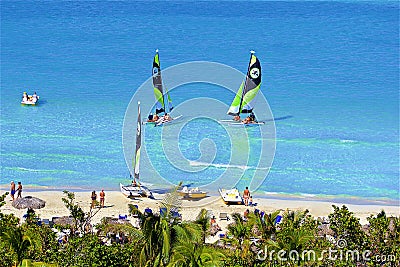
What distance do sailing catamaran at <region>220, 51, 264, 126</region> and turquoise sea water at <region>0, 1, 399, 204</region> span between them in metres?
1.45

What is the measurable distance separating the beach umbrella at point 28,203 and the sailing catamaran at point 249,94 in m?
15.0

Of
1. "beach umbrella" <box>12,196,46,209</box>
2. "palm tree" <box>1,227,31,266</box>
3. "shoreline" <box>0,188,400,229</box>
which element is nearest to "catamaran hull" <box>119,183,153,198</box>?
"shoreline" <box>0,188,400,229</box>

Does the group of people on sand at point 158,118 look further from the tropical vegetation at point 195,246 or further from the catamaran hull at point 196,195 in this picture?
the tropical vegetation at point 195,246

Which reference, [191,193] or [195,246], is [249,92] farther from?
[195,246]

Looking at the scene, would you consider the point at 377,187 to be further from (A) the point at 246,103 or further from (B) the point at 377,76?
(B) the point at 377,76

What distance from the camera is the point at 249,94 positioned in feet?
121

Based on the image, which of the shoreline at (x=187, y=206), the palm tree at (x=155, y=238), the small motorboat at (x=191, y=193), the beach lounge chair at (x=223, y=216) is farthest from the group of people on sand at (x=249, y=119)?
the palm tree at (x=155, y=238)

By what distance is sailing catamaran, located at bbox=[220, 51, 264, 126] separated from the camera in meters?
36.2

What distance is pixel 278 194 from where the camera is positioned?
1151 inches

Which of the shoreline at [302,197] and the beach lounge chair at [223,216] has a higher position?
the shoreline at [302,197]

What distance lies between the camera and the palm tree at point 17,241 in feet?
45.1

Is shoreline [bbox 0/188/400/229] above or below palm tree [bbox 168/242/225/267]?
above

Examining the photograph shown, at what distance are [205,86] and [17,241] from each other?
36.5m

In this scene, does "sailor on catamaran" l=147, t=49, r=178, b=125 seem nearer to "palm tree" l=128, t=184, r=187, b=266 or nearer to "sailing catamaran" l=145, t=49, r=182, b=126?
"sailing catamaran" l=145, t=49, r=182, b=126
